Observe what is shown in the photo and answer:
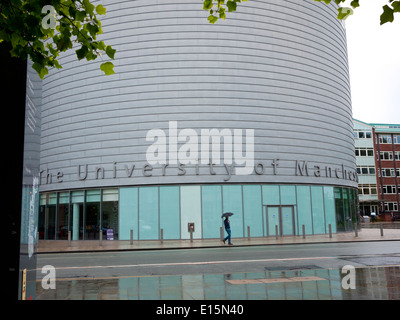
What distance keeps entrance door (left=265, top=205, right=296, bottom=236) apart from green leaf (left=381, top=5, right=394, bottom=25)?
2408 cm

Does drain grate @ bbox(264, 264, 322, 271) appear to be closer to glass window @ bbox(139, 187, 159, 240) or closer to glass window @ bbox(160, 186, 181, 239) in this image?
glass window @ bbox(160, 186, 181, 239)

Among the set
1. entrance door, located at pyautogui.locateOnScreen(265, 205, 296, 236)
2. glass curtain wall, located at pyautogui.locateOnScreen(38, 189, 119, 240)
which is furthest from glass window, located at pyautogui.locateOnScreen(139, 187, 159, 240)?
entrance door, located at pyautogui.locateOnScreen(265, 205, 296, 236)

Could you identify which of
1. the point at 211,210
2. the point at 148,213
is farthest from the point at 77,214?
the point at 211,210

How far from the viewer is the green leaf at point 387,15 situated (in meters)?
4.79

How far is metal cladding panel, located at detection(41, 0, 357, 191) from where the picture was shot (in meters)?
27.1

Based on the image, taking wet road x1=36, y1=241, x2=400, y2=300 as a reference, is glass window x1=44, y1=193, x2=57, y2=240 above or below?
above

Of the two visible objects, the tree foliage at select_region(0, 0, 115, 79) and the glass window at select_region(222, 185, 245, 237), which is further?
the glass window at select_region(222, 185, 245, 237)

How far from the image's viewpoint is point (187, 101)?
89.6ft

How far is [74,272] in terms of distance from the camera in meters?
11.2

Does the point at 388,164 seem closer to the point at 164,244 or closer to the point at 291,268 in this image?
the point at 164,244

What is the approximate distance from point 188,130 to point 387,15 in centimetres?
2230

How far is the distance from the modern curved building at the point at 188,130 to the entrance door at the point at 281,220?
0.08 metres

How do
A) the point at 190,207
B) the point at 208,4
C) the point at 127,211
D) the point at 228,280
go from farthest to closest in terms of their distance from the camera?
the point at 127,211, the point at 190,207, the point at 228,280, the point at 208,4
